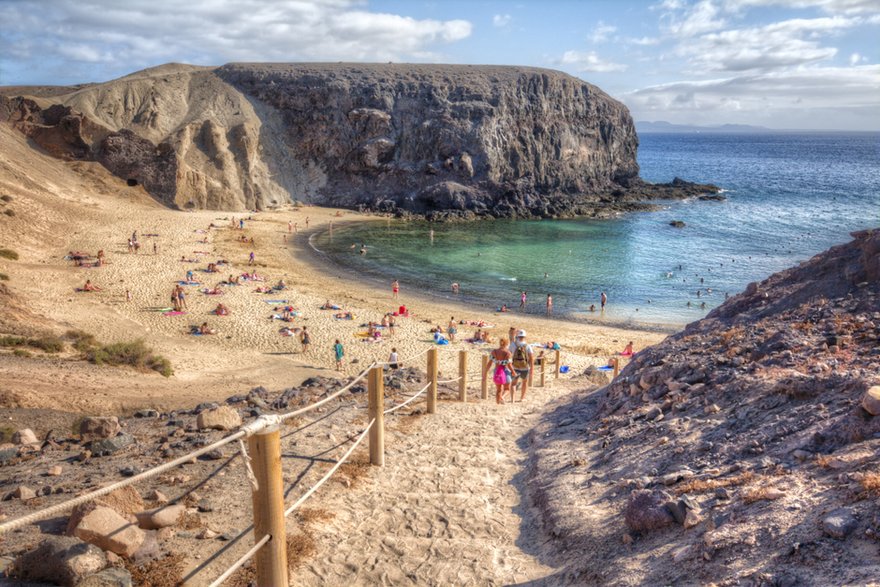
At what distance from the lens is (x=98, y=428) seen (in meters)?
7.70

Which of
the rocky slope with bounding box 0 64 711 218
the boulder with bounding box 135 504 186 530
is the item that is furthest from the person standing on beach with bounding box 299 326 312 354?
the rocky slope with bounding box 0 64 711 218

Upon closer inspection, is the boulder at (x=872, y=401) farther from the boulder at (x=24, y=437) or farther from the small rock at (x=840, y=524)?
the boulder at (x=24, y=437)

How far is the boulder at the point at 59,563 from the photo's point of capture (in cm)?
385

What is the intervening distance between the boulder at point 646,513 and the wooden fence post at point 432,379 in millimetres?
4028

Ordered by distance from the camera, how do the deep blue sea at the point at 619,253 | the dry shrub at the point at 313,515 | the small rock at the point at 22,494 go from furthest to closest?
the deep blue sea at the point at 619,253, the small rock at the point at 22,494, the dry shrub at the point at 313,515

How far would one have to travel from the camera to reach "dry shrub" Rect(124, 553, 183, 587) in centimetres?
411

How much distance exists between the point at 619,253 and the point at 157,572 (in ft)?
135

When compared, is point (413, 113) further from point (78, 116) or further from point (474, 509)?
point (474, 509)

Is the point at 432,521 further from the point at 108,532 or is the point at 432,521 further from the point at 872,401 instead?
the point at 872,401

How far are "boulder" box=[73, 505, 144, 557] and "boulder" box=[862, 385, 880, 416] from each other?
235 inches

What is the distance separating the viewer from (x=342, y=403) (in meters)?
9.22

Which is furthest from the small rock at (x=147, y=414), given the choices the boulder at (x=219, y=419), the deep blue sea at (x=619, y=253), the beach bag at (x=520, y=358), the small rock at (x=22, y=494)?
the deep blue sea at (x=619, y=253)

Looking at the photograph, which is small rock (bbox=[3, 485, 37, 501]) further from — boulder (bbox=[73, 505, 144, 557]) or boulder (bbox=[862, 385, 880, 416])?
boulder (bbox=[862, 385, 880, 416])

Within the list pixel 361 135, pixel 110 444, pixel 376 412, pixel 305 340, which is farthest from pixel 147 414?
pixel 361 135
